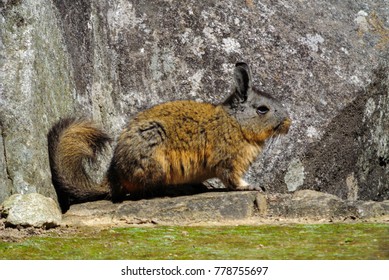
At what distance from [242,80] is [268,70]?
3.37 feet

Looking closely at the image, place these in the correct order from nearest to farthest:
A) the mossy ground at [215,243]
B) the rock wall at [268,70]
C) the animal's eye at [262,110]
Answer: the mossy ground at [215,243] < the animal's eye at [262,110] < the rock wall at [268,70]

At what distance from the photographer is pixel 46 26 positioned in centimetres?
953

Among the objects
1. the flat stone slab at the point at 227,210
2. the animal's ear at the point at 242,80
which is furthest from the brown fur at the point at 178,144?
the flat stone slab at the point at 227,210

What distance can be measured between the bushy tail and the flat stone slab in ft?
1.04

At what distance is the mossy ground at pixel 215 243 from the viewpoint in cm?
702

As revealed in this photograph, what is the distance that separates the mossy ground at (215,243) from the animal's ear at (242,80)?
246cm

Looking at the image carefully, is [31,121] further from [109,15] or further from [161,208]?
[109,15]

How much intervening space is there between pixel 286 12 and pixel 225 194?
341cm

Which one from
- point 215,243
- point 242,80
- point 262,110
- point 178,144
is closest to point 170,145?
point 178,144

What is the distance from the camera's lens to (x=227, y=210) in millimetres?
8945

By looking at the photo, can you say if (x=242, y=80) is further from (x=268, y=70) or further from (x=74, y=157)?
(x=74, y=157)

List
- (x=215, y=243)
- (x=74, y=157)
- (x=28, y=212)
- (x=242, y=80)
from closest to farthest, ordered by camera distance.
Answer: (x=215, y=243) → (x=28, y=212) → (x=74, y=157) → (x=242, y=80)

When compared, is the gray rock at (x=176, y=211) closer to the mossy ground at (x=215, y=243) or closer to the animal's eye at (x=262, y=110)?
the mossy ground at (x=215, y=243)

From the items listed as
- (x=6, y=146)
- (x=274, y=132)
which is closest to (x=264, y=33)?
(x=274, y=132)
